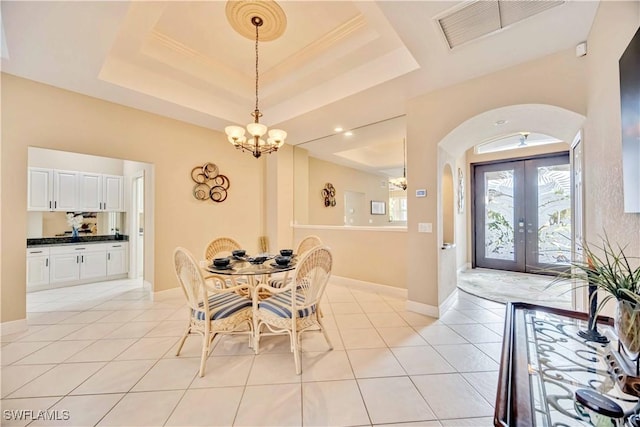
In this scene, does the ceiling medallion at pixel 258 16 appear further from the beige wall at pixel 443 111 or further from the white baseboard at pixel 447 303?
the white baseboard at pixel 447 303

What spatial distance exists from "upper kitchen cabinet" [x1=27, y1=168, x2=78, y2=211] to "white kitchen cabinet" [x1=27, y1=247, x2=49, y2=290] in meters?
0.75

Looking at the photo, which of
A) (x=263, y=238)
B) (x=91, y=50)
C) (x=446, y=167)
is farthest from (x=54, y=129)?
(x=446, y=167)

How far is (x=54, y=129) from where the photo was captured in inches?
118

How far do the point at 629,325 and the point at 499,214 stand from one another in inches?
217

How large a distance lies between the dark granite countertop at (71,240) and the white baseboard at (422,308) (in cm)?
566

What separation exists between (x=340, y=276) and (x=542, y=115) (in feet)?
11.9

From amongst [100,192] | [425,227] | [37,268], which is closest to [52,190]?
[100,192]

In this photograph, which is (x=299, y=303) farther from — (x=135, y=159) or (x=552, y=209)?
(x=552, y=209)

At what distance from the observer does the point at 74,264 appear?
14.9ft

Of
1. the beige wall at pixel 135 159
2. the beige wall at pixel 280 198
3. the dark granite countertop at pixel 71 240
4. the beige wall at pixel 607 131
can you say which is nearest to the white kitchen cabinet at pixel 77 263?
the dark granite countertop at pixel 71 240

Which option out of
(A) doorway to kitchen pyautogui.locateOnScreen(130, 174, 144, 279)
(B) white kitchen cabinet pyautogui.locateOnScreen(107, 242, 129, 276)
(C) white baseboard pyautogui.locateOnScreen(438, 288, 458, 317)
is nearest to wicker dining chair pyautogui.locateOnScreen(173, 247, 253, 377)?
(C) white baseboard pyautogui.locateOnScreen(438, 288, 458, 317)

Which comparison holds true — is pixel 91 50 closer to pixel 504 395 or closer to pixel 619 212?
pixel 504 395

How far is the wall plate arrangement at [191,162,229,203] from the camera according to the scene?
14.1 feet

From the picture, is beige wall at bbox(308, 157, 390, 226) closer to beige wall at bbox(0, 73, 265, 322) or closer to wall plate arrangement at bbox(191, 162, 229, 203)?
beige wall at bbox(0, 73, 265, 322)
